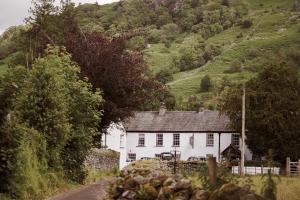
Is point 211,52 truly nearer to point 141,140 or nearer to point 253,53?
point 253,53

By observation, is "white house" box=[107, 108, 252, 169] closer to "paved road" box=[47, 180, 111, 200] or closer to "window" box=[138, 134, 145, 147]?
"window" box=[138, 134, 145, 147]

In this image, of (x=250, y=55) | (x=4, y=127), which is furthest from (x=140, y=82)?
(x=250, y=55)

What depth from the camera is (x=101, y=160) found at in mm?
44562

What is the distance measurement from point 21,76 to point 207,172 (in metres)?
10.7

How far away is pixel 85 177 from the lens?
3072 cm

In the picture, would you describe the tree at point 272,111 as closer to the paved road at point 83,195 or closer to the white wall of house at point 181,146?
the white wall of house at point 181,146

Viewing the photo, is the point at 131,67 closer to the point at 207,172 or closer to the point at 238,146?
the point at 207,172

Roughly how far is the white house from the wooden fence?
53.8ft

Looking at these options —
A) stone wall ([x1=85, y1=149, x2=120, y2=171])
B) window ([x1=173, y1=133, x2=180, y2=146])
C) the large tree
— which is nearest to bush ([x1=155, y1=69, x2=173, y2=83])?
window ([x1=173, y1=133, x2=180, y2=146])

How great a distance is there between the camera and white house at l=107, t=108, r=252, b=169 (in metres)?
76.2

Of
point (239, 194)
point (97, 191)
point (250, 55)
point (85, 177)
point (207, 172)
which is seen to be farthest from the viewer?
point (250, 55)

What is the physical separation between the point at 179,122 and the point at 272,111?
1672 cm

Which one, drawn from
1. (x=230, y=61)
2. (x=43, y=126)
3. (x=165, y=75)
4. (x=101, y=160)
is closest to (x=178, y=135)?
(x=101, y=160)

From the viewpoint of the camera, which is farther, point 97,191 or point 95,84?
point 95,84
